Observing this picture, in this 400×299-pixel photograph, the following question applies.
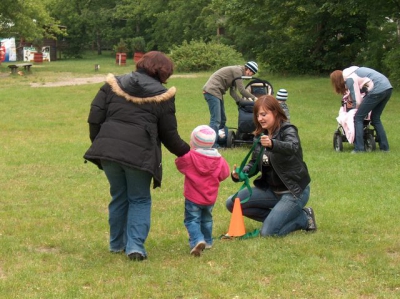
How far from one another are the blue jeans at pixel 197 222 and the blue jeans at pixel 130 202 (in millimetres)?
408

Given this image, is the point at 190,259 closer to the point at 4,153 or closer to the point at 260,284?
the point at 260,284

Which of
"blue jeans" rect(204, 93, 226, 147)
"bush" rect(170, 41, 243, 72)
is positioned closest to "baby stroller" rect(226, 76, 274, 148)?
"blue jeans" rect(204, 93, 226, 147)

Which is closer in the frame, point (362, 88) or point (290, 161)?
point (290, 161)

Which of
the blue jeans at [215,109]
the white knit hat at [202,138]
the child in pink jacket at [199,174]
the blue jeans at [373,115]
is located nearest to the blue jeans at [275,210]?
the child in pink jacket at [199,174]

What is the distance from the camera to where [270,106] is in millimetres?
7191

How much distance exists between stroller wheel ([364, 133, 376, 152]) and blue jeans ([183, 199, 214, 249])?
6.88 m

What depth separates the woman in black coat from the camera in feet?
20.5

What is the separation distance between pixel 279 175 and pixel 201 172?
3.00ft

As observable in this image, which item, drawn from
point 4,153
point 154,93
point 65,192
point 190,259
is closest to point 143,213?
point 190,259

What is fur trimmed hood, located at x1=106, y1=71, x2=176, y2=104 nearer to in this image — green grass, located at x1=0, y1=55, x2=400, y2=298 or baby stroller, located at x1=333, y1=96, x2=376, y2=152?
green grass, located at x1=0, y1=55, x2=400, y2=298

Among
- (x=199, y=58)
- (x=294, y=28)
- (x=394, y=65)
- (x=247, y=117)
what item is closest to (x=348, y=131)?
(x=247, y=117)

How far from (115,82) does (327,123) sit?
40.7 feet

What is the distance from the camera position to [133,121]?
630cm

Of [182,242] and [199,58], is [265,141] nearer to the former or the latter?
[182,242]
